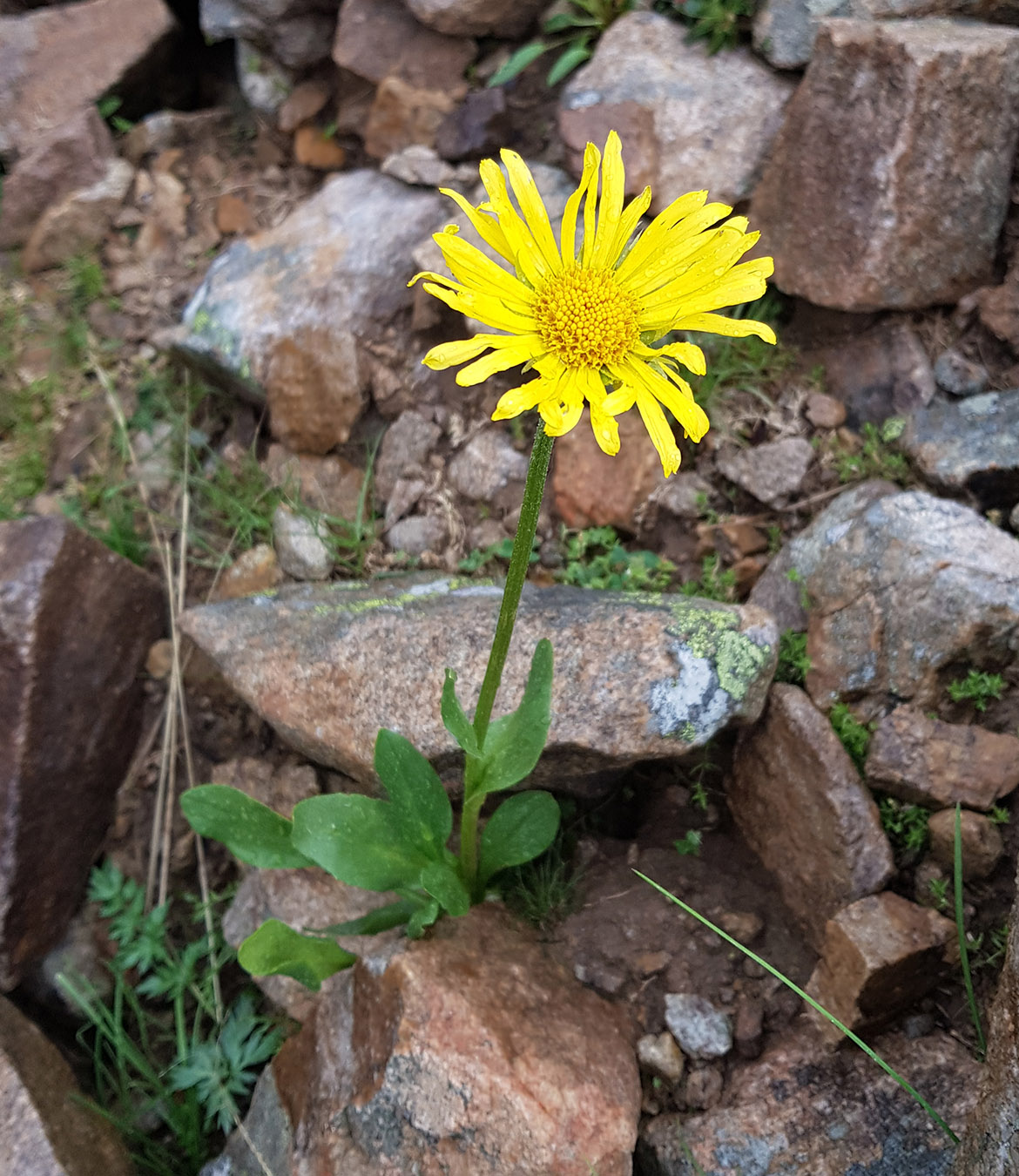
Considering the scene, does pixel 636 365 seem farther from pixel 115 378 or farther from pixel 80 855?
pixel 115 378

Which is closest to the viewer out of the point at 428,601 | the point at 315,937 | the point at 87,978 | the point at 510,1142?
the point at 510,1142

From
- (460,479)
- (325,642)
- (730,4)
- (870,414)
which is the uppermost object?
(730,4)

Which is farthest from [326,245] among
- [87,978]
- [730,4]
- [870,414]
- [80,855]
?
[87,978]

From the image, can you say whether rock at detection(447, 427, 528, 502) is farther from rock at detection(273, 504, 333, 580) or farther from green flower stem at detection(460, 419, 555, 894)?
green flower stem at detection(460, 419, 555, 894)

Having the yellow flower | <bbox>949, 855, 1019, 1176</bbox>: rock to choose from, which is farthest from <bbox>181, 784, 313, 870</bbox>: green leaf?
<bbox>949, 855, 1019, 1176</bbox>: rock

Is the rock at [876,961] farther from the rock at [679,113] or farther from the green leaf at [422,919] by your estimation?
the rock at [679,113]

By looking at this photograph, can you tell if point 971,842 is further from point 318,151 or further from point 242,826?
point 318,151

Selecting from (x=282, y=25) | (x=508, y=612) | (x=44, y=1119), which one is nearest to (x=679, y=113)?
(x=282, y=25)
